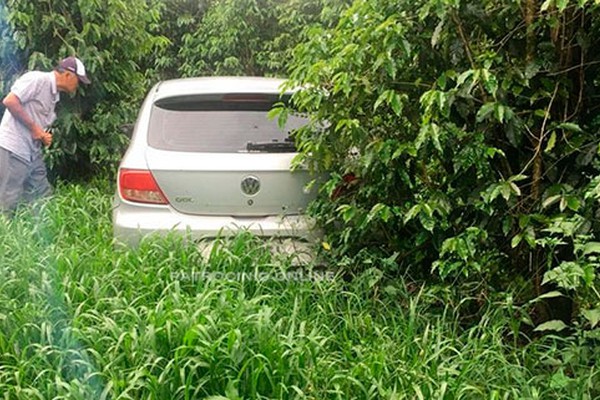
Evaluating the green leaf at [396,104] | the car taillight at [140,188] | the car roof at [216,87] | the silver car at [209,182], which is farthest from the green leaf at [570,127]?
the car taillight at [140,188]

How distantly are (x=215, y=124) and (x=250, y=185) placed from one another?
51 cm

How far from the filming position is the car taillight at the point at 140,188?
3262 millimetres

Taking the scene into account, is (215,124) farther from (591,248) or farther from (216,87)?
(591,248)

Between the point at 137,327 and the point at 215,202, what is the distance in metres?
0.97

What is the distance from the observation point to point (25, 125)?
15.4ft

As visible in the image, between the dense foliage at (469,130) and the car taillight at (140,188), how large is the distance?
84 centimetres

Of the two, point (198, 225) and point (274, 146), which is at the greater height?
point (274, 146)

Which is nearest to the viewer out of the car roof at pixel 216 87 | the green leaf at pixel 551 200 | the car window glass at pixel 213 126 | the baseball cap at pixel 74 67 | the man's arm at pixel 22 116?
the green leaf at pixel 551 200

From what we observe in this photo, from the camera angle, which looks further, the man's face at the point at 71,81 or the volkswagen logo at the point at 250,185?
the man's face at the point at 71,81

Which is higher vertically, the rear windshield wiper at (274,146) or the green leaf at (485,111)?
the rear windshield wiper at (274,146)

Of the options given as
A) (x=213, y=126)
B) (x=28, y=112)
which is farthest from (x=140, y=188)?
(x=28, y=112)

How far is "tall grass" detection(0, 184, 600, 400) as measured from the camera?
2.20 metres

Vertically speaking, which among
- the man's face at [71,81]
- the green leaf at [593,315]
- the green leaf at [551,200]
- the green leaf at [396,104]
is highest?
the man's face at [71,81]

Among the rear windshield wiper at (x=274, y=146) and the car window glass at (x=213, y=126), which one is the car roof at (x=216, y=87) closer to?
the car window glass at (x=213, y=126)
